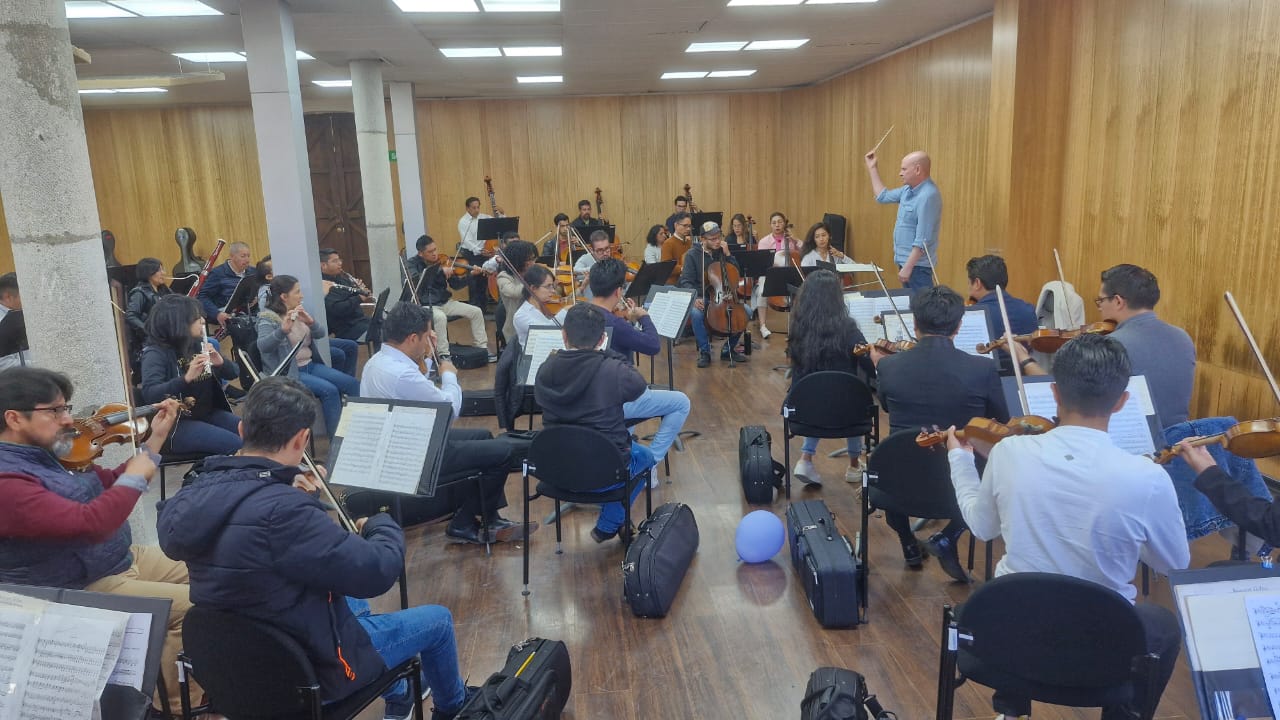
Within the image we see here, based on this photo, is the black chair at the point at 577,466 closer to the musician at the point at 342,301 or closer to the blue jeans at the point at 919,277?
the blue jeans at the point at 919,277

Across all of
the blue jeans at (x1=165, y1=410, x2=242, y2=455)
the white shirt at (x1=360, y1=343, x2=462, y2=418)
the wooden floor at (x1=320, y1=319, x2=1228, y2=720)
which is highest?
the white shirt at (x1=360, y1=343, x2=462, y2=418)

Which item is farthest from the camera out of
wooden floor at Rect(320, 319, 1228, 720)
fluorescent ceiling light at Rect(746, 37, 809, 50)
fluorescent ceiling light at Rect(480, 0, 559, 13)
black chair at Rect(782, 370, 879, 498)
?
fluorescent ceiling light at Rect(746, 37, 809, 50)

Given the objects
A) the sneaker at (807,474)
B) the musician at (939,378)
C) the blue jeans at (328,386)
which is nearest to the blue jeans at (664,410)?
the sneaker at (807,474)

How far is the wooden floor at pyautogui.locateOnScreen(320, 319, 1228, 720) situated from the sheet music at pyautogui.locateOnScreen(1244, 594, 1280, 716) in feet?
1.58

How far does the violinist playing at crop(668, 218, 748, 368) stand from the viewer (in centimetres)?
807

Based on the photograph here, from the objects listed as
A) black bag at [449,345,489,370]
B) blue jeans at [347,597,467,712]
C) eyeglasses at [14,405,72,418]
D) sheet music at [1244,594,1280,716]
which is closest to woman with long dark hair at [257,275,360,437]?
black bag at [449,345,489,370]

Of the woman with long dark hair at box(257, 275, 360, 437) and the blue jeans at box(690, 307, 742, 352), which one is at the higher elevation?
the woman with long dark hair at box(257, 275, 360, 437)

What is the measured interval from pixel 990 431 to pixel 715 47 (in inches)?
281

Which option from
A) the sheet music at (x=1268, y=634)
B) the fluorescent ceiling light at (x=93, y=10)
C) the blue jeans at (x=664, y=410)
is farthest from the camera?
the fluorescent ceiling light at (x=93, y=10)

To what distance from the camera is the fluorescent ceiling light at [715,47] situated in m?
8.83

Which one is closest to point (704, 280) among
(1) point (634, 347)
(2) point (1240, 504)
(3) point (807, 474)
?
(1) point (634, 347)

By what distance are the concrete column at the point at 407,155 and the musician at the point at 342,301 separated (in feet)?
11.9

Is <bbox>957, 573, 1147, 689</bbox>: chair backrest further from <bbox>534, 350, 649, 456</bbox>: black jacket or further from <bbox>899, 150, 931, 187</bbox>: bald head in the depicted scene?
<bbox>899, 150, 931, 187</bbox>: bald head

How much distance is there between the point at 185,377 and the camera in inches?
180
